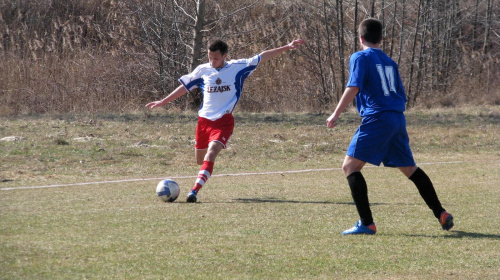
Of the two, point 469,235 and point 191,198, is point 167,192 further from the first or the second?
point 469,235

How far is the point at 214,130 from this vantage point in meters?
8.71

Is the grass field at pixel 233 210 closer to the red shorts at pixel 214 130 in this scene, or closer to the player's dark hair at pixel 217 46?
the red shorts at pixel 214 130

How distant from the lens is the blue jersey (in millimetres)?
6035

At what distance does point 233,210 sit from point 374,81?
2348mm

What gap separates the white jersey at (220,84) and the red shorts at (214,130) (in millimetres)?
68

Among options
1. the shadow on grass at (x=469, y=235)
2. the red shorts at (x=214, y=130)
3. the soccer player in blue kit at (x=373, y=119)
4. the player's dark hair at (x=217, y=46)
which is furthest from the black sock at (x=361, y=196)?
the player's dark hair at (x=217, y=46)

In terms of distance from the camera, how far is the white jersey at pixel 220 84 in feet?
28.7

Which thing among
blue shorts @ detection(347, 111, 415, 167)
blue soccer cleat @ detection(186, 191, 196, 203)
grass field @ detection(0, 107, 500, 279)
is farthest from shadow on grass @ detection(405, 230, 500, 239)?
blue soccer cleat @ detection(186, 191, 196, 203)

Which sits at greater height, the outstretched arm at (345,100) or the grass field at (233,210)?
the outstretched arm at (345,100)

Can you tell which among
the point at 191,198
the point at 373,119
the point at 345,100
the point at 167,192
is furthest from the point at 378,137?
the point at 167,192

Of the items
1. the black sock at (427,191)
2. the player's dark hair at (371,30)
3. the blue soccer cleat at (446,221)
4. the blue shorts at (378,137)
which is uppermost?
the player's dark hair at (371,30)

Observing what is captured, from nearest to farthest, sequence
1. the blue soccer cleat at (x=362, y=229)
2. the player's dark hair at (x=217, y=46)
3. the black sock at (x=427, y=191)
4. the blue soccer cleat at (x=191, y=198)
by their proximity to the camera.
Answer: the blue soccer cleat at (x=362, y=229) < the black sock at (x=427, y=191) < the blue soccer cleat at (x=191, y=198) < the player's dark hair at (x=217, y=46)

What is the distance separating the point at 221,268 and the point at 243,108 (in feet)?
53.8

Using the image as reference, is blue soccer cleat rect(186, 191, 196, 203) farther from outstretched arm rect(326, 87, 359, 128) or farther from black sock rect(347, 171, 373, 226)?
outstretched arm rect(326, 87, 359, 128)
